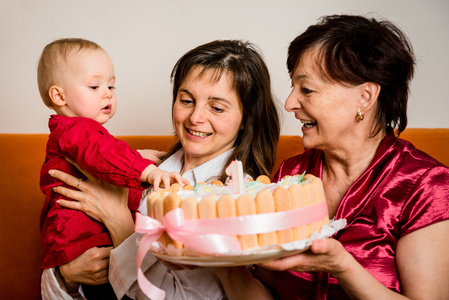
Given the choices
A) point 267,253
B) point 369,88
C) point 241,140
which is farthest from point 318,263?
point 241,140

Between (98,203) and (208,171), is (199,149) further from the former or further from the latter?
(98,203)

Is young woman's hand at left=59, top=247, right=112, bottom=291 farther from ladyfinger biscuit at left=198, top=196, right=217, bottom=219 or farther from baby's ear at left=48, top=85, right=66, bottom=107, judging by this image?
ladyfinger biscuit at left=198, top=196, right=217, bottom=219

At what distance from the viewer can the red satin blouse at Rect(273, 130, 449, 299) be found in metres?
1.50

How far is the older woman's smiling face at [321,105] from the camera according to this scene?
1618mm

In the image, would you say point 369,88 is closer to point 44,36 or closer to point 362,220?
point 362,220

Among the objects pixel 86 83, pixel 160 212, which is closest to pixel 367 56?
pixel 160 212

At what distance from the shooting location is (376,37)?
1.59 m

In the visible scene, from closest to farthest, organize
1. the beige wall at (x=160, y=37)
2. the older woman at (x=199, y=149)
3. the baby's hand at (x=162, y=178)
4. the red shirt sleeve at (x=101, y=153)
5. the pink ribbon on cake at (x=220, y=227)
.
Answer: the pink ribbon on cake at (x=220, y=227)
the baby's hand at (x=162, y=178)
the red shirt sleeve at (x=101, y=153)
the older woman at (x=199, y=149)
the beige wall at (x=160, y=37)

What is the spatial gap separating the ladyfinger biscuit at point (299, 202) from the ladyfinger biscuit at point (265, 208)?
0.19 ft

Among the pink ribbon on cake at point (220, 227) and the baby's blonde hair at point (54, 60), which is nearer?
the pink ribbon on cake at point (220, 227)

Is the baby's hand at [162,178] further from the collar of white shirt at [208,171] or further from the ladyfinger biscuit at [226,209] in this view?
the collar of white shirt at [208,171]

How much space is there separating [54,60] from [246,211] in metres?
1.15

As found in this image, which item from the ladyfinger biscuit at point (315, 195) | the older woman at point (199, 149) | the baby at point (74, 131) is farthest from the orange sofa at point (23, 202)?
the ladyfinger biscuit at point (315, 195)

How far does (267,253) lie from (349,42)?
0.88 meters
